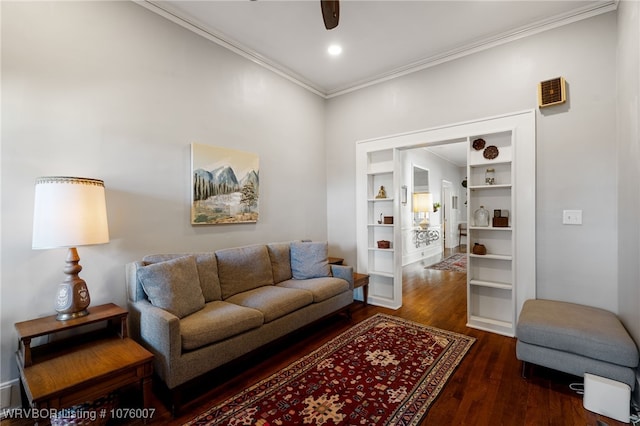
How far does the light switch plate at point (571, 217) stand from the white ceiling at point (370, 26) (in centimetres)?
185

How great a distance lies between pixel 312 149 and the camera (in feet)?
14.7

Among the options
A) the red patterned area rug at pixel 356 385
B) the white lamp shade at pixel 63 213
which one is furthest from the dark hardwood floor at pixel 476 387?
the white lamp shade at pixel 63 213

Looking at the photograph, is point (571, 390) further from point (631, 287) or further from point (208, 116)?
point (208, 116)

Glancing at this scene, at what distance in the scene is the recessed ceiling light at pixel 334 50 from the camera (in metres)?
3.36

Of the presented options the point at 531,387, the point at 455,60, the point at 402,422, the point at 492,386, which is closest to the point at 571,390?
the point at 531,387

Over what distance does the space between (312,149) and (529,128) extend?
2.73 metres

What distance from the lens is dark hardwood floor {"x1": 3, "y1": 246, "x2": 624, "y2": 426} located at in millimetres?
1850

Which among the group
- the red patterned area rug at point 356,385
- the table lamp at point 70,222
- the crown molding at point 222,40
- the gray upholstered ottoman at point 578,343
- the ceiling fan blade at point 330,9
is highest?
the crown molding at point 222,40

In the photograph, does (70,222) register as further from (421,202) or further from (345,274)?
(421,202)

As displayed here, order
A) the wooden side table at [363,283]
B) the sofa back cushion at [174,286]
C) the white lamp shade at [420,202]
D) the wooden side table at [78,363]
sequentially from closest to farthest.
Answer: the wooden side table at [78,363]
the sofa back cushion at [174,286]
the wooden side table at [363,283]
the white lamp shade at [420,202]

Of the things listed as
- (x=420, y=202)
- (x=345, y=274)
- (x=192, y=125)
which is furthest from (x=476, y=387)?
(x=420, y=202)

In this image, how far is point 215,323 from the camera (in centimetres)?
213

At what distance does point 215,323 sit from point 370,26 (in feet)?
10.4

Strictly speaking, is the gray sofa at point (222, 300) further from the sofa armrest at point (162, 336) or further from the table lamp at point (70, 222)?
the table lamp at point (70, 222)
